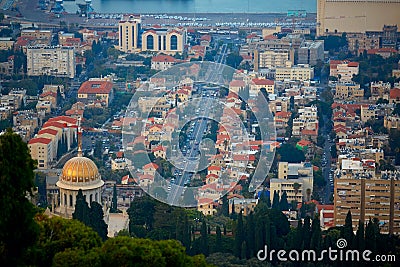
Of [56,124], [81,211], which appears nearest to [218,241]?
[81,211]

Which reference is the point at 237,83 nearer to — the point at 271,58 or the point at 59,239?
the point at 271,58

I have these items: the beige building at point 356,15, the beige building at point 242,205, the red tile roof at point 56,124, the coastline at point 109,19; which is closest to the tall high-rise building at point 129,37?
the coastline at point 109,19

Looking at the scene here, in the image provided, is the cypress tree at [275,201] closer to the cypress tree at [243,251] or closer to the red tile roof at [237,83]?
the cypress tree at [243,251]

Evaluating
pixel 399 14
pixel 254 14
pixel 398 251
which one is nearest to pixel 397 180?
pixel 398 251

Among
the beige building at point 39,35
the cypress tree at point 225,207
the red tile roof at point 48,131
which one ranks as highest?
the beige building at point 39,35

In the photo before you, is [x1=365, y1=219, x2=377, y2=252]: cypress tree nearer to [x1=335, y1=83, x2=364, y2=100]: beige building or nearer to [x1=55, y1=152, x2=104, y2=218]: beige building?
[x1=55, y1=152, x2=104, y2=218]: beige building
